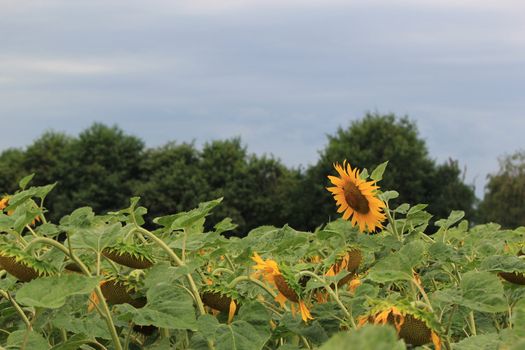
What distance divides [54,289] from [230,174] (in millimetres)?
40441

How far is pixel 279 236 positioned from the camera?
2988mm

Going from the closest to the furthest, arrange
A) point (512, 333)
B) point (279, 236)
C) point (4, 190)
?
point (512, 333), point (279, 236), point (4, 190)

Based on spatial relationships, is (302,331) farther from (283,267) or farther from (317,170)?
(317,170)

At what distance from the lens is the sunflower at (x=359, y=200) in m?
2.98

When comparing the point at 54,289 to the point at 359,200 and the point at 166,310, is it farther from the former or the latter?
the point at 359,200

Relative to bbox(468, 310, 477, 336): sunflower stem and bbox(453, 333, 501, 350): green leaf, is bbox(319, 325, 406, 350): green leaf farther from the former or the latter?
bbox(468, 310, 477, 336): sunflower stem

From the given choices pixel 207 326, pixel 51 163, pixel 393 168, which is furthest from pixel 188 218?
pixel 51 163

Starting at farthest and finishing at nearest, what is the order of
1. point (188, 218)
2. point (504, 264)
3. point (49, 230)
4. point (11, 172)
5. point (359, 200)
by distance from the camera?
1. point (11, 172)
2. point (359, 200)
3. point (49, 230)
4. point (504, 264)
5. point (188, 218)

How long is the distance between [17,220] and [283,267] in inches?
27.6

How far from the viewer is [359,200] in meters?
3.03

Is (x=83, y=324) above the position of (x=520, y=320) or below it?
below

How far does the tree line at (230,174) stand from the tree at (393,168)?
5cm

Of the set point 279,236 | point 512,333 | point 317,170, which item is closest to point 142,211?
point 279,236

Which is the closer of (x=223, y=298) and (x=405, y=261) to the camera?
(x=405, y=261)
